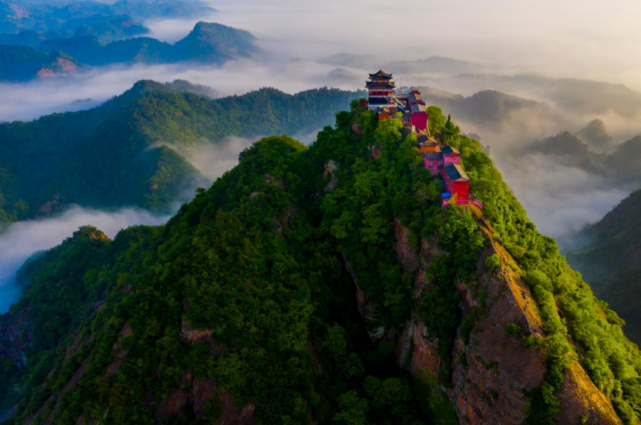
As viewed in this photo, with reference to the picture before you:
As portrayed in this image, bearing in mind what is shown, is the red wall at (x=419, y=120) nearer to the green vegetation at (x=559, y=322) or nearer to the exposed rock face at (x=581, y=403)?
the green vegetation at (x=559, y=322)

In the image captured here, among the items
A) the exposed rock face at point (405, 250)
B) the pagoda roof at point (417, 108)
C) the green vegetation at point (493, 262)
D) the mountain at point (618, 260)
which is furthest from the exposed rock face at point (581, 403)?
the mountain at point (618, 260)

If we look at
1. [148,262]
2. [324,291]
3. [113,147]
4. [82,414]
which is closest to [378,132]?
[324,291]

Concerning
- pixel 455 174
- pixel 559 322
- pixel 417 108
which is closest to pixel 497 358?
pixel 559 322

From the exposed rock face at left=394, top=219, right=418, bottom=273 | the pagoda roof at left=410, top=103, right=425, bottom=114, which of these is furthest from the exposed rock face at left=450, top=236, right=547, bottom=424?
the pagoda roof at left=410, top=103, right=425, bottom=114

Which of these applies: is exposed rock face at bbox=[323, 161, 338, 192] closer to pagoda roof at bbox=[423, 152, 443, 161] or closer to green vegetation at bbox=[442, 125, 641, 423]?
pagoda roof at bbox=[423, 152, 443, 161]

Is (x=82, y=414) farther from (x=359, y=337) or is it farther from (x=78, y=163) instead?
(x=78, y=163)

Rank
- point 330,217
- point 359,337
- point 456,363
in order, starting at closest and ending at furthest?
1. point 456,363
2. point 359,337
3. point 330,217
